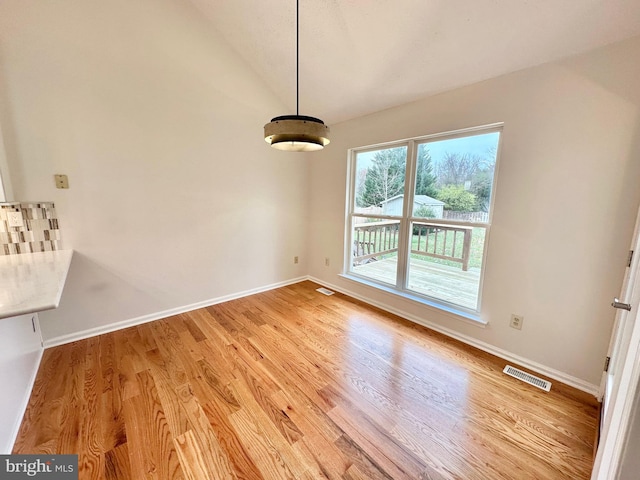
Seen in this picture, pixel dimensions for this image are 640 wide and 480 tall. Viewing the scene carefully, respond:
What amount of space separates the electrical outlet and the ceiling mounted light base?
6.82ft

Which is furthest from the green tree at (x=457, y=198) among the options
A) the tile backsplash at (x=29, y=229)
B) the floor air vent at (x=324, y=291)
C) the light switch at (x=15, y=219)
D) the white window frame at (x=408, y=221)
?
the light switch at (x=15, y=219)

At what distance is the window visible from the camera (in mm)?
2350

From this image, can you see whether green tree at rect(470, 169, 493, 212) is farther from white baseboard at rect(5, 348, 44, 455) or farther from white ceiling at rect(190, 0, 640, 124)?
white baseboard at rect(5, 348, 44, 455)

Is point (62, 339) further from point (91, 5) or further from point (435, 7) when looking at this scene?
point (435, 7)

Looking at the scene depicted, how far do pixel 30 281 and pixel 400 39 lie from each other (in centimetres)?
289

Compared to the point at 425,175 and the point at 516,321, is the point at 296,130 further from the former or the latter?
the point at 516,321

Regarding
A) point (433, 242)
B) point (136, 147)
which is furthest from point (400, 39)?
point (136, 147)

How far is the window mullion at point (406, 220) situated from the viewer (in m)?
2.78

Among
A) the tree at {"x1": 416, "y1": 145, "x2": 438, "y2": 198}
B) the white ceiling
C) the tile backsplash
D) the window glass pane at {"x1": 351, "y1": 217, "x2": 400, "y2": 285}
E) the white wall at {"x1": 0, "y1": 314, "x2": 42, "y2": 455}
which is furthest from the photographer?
the window glass pane at {"x1": 351, "y1": 217, "x2": 400, "y2": 285}

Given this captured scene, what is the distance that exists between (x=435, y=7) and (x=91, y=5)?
109 inches

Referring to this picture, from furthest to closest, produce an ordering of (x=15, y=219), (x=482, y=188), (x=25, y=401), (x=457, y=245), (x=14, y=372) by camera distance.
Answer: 1. (x=457, y=245)
2. (x=482, y=188)
3. (x=15, y=219)
4. (x=25, y=401)
5. (x=14, y=372)

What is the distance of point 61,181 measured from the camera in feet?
7.25

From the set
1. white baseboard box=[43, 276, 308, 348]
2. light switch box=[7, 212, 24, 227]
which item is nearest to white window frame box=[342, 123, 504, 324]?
white baseboard box=[43, 276, 308, 348]

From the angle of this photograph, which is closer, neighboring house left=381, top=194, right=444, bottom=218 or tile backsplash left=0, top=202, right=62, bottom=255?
tile backsplash left=0, top=202, right=62, bottom=255
